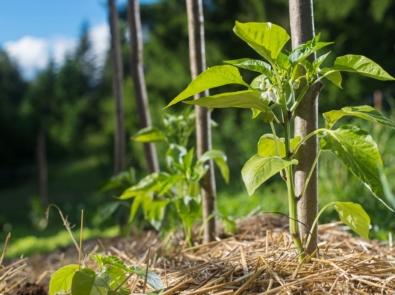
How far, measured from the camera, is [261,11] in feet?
30.3

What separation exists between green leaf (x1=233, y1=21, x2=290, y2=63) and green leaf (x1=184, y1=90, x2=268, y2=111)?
114 millimetres

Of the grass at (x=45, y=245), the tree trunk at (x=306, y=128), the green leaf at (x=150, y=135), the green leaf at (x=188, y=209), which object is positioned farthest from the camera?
the grass at (x=45, y=245)

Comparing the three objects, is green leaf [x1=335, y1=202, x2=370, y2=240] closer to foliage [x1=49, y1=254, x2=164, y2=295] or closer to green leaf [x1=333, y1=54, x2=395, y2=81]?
green leaf [x1=333, y1=54, x2=395, y2=81]

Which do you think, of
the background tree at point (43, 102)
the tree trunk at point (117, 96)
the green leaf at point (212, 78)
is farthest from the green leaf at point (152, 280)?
the background tree at point (43, 102)

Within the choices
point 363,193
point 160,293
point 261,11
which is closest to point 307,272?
point 160,293

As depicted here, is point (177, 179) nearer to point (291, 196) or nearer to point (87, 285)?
point (291, 196)

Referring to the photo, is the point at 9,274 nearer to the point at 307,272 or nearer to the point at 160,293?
the point at 160,293

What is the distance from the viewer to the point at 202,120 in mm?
1975

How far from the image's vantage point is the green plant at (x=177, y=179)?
1.81 meters

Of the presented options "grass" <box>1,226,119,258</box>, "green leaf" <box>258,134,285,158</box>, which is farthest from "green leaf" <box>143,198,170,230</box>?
"grass" <box>1,226,119,258</box>

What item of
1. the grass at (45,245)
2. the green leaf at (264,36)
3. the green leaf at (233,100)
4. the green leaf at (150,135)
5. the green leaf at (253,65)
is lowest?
the grass at (45,245)

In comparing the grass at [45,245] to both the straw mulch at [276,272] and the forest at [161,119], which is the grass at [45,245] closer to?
the forest at [161,119]

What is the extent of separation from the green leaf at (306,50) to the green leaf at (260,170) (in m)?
0.27

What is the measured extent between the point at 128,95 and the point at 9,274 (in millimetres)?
8414
